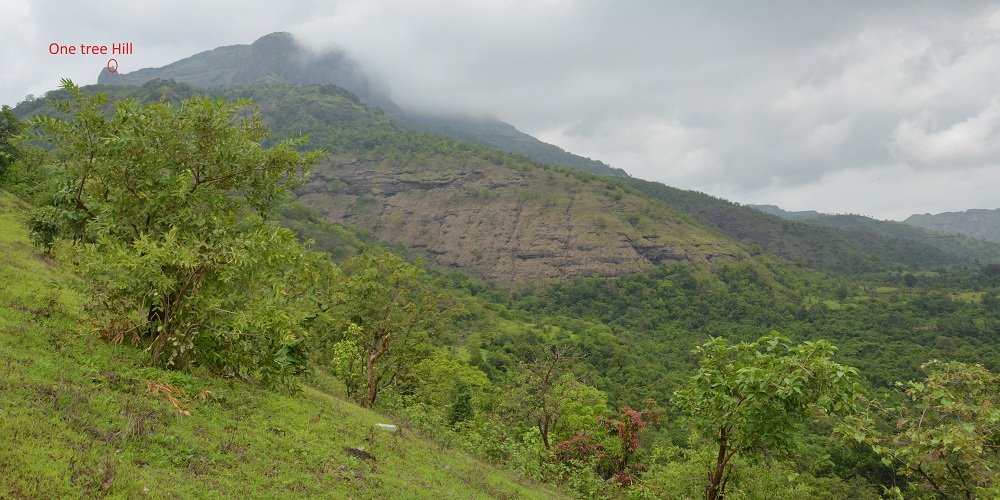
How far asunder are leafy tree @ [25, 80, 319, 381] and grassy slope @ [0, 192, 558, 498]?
2.73 feet

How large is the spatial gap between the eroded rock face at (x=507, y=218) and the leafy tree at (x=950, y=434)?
117322 mm

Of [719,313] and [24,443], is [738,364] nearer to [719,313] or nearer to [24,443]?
[24,443]

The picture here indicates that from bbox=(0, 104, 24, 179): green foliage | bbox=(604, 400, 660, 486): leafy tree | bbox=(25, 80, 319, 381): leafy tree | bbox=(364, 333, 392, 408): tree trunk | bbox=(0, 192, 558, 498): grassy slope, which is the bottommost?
bbox=(604, 400, 660, 486): leafy tree

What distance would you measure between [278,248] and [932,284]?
498 ft

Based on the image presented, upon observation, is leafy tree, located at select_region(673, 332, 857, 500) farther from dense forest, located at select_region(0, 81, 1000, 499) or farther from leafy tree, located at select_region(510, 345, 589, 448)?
leafy tree, located at select_region(510, 345, 589, 448)

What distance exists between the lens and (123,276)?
815 cm

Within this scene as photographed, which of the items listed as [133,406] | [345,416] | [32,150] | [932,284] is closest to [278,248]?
[133,406]

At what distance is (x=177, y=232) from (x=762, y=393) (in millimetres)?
9844

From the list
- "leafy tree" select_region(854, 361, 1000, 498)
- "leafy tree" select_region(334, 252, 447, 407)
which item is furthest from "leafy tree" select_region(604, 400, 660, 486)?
"leafy tree" select_region(854, 361, 1000, 498)

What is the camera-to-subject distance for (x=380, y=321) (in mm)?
19281

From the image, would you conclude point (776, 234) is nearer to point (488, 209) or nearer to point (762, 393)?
point (488, 209)

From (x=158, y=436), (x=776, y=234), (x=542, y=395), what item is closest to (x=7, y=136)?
(x=542, y=395)

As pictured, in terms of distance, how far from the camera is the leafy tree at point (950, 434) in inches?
242

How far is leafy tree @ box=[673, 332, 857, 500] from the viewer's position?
6426mm
